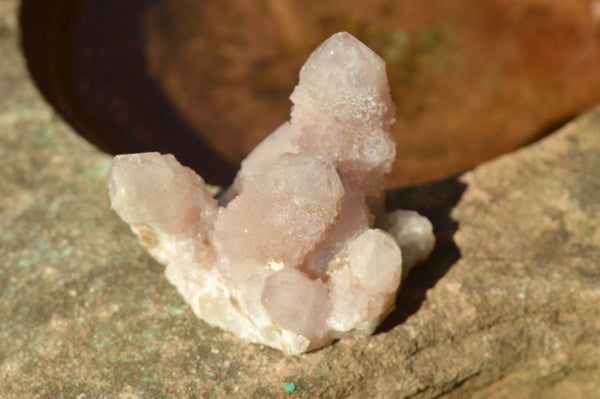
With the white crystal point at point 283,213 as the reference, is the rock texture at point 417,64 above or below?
below

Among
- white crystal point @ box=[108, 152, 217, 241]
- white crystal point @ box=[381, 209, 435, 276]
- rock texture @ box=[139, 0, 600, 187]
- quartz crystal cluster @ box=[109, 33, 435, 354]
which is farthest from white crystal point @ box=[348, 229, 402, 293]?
rock texture @ box=[139, 0, 600, 187]

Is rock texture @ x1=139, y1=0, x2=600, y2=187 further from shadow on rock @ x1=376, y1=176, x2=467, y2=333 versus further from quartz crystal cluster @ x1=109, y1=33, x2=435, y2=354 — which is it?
quartz crystal cluster @ x1=109, y1=33, x2=435, y2=354

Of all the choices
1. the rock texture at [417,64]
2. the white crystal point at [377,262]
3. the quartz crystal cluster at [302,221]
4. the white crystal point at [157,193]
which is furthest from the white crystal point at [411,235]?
the rock texture at [417,64]

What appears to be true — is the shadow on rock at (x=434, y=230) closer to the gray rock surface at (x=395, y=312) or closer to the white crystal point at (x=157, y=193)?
the gray rock surface at (x=395, y=312)

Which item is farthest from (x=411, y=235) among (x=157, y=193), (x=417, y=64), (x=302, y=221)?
(x=417, y=64)

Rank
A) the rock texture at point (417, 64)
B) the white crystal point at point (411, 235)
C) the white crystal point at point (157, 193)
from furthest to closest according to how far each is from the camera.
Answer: the rock texture at point (417, 64)
the white crystal point at point (411, 235)
the white crystal point at point (157, 193)

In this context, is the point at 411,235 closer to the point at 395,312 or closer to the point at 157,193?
the point at 395,312
